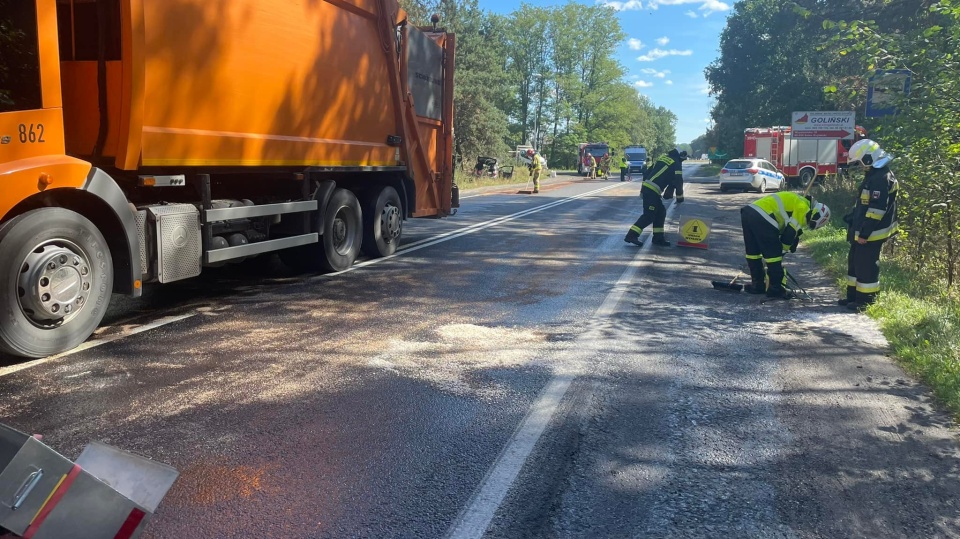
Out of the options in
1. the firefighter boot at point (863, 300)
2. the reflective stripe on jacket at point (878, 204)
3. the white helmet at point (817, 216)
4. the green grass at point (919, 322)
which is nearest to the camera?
the green grass at point (919, 322)

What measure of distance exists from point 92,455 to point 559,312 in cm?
508

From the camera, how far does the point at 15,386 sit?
176 inches

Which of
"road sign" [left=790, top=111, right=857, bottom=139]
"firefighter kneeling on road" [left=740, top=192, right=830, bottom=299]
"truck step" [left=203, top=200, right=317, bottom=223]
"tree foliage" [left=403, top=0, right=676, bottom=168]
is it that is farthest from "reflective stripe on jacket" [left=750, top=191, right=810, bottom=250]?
"tree foliage" [left=403, top=0, right=676, bottom=168]

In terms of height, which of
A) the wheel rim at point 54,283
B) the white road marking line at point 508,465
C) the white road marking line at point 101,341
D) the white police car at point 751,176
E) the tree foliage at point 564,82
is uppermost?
the tree foliage at point 564,82

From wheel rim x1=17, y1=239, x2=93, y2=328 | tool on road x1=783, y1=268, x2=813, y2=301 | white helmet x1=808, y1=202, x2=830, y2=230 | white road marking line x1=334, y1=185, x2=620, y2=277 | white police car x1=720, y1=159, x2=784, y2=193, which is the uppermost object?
white police car x1=720, y1=159, x2=784, y2=193

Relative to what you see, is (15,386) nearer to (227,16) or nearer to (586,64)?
(227,16)

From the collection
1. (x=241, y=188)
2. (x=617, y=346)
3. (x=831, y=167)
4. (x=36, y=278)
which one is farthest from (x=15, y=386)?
(x=831, y=167)

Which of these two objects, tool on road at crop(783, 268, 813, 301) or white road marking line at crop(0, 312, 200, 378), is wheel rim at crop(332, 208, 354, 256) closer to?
white road marking line at crop(0, 312, 200, 378)

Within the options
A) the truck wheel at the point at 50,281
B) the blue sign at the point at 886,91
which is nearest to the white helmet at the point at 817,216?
the blue sign at the point at 886,91

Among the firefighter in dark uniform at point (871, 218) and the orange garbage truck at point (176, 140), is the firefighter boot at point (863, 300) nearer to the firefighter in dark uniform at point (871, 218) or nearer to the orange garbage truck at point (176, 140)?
the firefighter in dark uniform at point (871, 218)

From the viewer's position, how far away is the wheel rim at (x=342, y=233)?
9.10 m

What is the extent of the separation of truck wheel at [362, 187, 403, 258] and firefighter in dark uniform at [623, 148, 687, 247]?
4.05m

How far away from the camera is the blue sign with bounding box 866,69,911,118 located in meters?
9.11

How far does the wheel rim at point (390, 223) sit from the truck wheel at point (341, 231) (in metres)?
0.55
